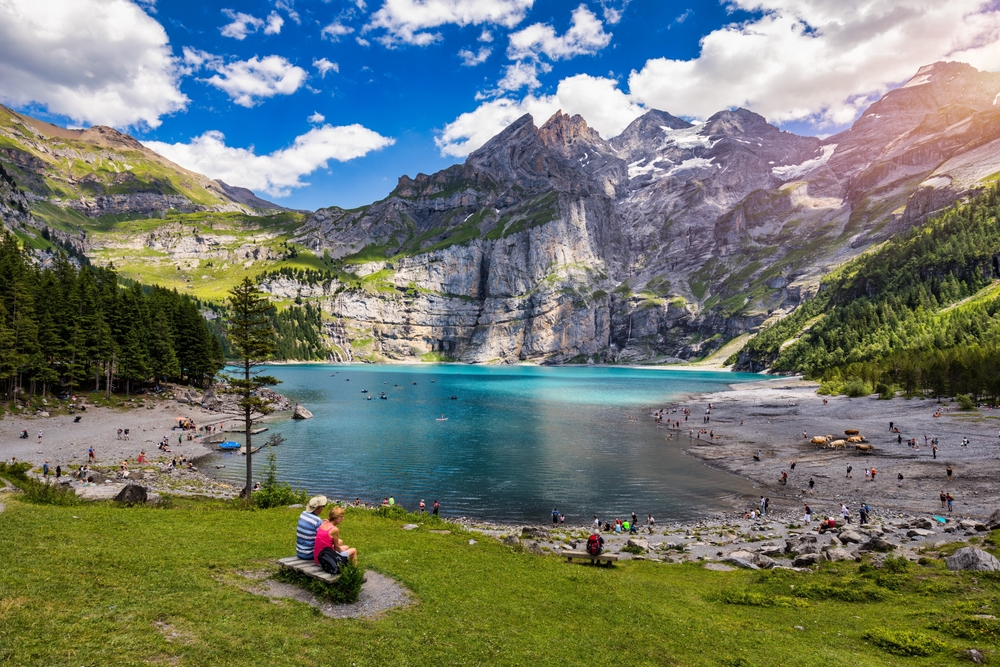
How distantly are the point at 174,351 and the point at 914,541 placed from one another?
10574 centimetres

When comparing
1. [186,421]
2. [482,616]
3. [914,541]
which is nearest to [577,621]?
[482,616]

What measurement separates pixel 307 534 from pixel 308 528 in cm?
21

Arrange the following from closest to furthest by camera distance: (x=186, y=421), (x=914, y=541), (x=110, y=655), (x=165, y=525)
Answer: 1. (x=110, y=655)
2. (x=165, y=525)
3. (x=914, y=541)
4. (x=186, y=421)

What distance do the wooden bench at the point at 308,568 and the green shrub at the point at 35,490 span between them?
45.3 ft

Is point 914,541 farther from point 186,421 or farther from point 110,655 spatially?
point 186,421

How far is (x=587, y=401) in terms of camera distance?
395 feet

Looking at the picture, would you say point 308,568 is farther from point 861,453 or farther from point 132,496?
point 861,453

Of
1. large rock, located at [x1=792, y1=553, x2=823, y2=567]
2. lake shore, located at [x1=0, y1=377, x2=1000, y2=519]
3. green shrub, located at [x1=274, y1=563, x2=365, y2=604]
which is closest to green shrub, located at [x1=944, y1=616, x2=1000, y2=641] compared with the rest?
large rock, located at [x1=792, y1=553, x2=823, y2=567]

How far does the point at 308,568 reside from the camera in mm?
13195

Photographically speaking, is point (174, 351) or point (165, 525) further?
point (174, 351)

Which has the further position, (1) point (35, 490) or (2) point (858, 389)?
(2) point (858, 389)

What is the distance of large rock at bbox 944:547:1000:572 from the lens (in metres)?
19.0

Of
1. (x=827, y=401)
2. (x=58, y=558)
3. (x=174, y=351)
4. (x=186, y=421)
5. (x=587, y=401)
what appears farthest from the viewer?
(x=587, y=401)

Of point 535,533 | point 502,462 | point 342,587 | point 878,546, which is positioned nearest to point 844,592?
point 878,546
